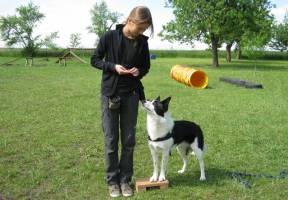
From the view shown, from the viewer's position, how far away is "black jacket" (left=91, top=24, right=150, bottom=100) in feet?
11.9

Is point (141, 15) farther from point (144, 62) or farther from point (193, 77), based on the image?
point (193, 77)

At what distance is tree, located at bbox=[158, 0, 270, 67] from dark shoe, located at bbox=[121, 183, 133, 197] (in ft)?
75.0

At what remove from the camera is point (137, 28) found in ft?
11.5

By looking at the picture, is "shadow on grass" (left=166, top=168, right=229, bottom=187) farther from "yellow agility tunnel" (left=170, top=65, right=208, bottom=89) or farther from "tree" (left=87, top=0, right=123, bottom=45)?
"tree" (left=87, top=0, right=123, bottom=45)

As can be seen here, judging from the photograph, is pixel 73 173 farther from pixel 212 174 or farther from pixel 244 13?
pixel 244 13

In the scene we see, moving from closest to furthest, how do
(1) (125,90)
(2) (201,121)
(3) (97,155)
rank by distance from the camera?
(1) (125,90) → (3) (97,155) → (2) (201,121)

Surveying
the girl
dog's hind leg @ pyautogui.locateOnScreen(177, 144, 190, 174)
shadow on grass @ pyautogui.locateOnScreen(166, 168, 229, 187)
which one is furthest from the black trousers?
dog's hind leg @ pyautogui.locateOnScreen(177, 144, 190, 174)

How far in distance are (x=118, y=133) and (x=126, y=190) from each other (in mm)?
707

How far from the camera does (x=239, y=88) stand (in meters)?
13.6

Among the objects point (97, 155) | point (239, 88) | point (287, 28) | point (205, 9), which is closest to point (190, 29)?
point (205, 9)

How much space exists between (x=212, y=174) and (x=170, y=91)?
8360 mm

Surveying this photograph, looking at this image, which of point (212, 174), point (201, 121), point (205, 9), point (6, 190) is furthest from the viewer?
point (205, 9)

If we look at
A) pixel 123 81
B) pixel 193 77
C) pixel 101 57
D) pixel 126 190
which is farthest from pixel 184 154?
pixel 193 77

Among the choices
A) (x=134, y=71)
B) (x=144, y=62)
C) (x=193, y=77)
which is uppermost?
(x=144, y=62)
